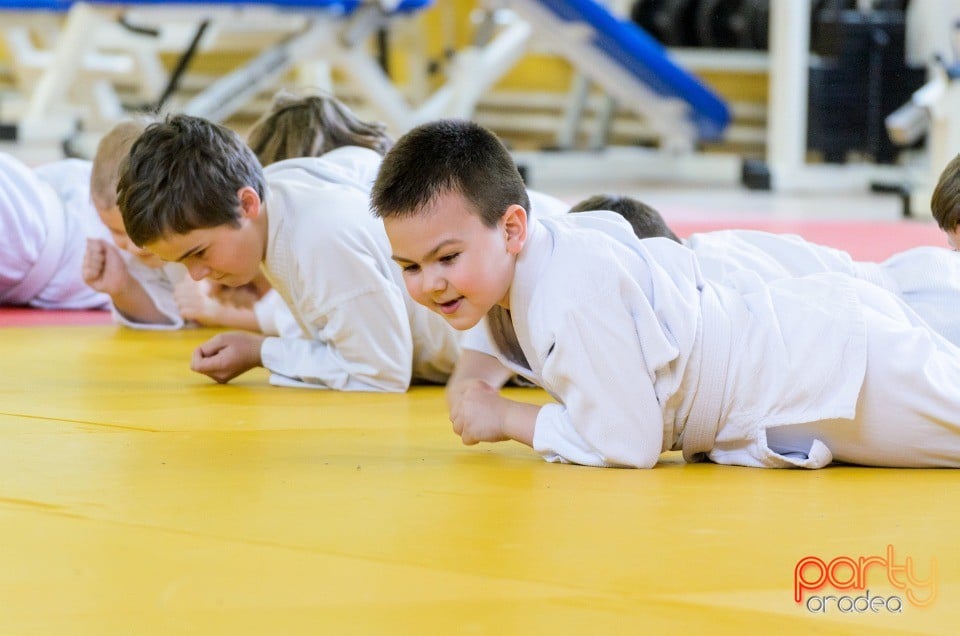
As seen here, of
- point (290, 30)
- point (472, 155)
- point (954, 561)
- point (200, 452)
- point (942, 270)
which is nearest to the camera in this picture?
point (954, 561)

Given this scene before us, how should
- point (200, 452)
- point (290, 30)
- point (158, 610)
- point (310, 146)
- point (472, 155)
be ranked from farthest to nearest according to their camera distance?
1. point (290, 30)
2. point (310, 146)
3. point (200, 452)
4. point (472, 155)
5. point (158, 610)

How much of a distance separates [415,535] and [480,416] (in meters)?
0.39

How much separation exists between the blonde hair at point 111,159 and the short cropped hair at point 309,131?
303 millimetres

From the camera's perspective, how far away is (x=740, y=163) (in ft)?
24.1

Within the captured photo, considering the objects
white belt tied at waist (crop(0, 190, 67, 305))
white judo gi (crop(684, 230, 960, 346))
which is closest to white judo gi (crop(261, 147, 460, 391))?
white judo gi (crop(684, 230, 960, 346))

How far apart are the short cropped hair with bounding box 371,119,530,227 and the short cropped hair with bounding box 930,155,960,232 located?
2.68 ft

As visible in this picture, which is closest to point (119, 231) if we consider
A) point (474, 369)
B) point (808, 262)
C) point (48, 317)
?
point (48, 317)

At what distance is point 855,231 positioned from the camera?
4.73 m

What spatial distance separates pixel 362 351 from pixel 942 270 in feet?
3.14

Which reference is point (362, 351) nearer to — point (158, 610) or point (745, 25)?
point (158, 610)

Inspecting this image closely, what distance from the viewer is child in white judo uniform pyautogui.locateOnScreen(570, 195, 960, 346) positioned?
6.73ft

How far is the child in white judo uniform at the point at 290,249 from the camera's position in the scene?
204cm

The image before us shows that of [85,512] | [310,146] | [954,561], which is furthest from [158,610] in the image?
[310,146]

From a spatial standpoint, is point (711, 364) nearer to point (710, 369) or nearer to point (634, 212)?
point (710, 369)
